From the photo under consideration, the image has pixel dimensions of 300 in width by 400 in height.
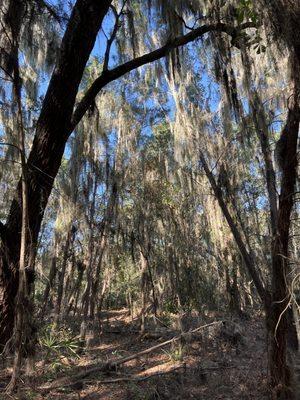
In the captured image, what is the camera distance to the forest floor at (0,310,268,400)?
5109 mm

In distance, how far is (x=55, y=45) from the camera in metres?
6.14

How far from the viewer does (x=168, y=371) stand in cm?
584

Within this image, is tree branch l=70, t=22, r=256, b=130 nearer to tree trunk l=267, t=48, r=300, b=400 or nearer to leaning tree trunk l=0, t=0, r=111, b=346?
leaning tree trunk l=0, t=0, r=111, b=346

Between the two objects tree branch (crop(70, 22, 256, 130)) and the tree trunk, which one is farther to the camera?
tree branch (crop(70, 22, 256, 130))

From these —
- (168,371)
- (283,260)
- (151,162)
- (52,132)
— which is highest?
(151,162)

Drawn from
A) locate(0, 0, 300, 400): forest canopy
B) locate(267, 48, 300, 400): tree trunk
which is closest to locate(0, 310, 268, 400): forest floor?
locate(0, 0, 300, 400): forest canopy

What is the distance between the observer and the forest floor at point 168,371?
5.11 meters

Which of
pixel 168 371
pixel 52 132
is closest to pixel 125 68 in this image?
pixel 52 132

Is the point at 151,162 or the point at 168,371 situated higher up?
the point at 151,162

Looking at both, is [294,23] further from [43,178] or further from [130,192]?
[130,192]

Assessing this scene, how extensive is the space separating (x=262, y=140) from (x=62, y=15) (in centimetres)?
317

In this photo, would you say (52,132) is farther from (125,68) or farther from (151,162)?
(151,162)

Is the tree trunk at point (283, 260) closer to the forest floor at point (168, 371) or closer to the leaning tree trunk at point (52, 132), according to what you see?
the forest floor at point (168, 371)

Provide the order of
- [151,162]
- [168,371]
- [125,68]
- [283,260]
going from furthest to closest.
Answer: [151,162] < [168,371] < [125,68] < [283,260]
